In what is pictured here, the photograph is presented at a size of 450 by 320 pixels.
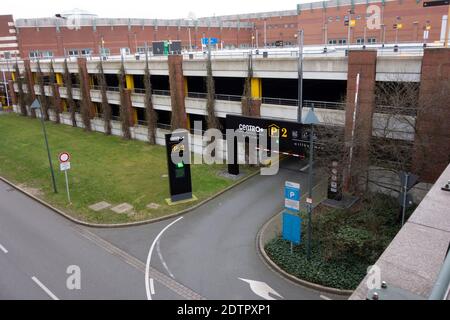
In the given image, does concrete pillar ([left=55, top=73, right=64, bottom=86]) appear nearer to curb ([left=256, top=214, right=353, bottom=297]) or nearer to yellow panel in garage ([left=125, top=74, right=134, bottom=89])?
yellow panel in garage ([left=125, top=74, right=134, bottom=89])

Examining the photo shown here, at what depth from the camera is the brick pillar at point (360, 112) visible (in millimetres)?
19312

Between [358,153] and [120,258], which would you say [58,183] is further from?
[358,153]

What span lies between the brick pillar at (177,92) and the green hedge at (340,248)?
18268 mm

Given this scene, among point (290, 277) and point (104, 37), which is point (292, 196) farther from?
point (104, 37)

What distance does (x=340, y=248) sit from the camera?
1352 centimetres

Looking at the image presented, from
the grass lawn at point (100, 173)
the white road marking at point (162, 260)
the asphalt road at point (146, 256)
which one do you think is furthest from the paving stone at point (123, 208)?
the white road marking at point (162, 260)

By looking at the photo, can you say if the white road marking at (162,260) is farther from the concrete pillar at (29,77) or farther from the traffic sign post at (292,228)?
the concrete pillar at (29,77)

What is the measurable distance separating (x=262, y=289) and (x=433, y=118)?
12086 millimetres

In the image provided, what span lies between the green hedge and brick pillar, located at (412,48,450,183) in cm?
388

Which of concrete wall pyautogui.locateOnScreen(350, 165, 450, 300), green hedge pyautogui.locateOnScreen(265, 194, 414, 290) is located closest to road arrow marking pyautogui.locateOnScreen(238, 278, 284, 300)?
green hedge pyautogui.locateOnScreen(265, 194, 414, 290)

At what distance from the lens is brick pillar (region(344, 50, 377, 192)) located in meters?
19.3

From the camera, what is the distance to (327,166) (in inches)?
795
